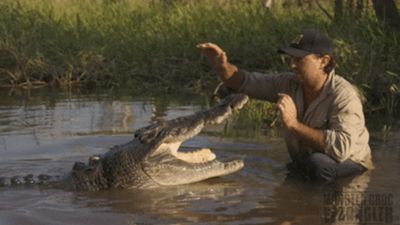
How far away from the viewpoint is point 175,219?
4371 millimetres

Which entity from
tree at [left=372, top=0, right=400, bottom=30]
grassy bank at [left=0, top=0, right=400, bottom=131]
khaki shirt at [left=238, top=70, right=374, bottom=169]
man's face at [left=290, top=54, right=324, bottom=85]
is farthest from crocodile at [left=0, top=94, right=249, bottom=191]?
tree at [left=372, top=0, right=400, bottom=30]

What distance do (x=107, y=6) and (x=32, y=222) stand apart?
9.12 m

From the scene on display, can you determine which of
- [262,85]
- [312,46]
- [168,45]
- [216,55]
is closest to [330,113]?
[312,46]

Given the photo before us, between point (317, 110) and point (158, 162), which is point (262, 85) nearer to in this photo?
point (317, 110)

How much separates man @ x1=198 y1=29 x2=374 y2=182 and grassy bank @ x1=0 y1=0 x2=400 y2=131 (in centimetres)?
222

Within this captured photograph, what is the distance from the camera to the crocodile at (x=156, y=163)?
4.91 m

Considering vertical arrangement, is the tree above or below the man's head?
above

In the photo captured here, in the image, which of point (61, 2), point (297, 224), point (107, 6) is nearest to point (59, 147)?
point (297, 224)

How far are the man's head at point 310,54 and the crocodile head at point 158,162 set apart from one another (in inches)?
18.7

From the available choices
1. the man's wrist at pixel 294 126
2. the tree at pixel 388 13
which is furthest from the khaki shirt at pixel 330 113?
the tree at pixel 388 13

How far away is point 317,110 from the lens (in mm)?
5184

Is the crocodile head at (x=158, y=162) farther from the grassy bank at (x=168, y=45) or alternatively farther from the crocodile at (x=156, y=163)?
the grassy bank at (x=168, y=45)

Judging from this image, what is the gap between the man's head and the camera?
499cm

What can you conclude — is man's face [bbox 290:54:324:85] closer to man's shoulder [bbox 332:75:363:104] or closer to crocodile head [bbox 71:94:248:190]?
man's shoulder [bbox 332:75:363:104]
